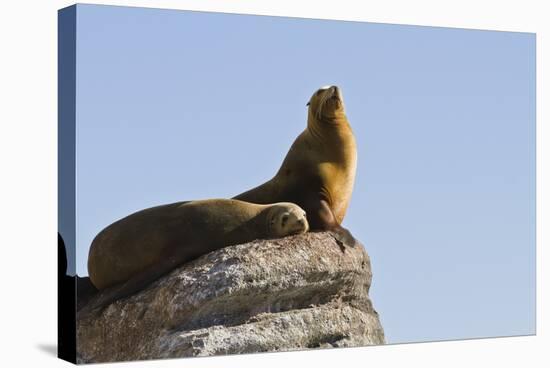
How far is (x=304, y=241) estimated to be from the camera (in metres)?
13.6

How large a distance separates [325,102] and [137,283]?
3040 mm

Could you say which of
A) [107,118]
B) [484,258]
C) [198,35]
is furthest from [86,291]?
[484,258]

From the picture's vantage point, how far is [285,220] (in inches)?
532

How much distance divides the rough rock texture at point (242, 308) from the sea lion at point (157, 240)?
12 cm

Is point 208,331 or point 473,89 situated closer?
point 208,331

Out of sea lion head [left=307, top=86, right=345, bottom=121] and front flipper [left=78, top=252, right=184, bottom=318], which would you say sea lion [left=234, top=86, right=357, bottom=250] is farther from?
front flipper [left=78, top=252, right=184, bottom=318]

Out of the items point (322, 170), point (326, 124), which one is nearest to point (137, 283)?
point (322, 170)

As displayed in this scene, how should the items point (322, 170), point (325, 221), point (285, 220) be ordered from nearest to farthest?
point (285, 220)
point (325, 221)
point (322, 170)

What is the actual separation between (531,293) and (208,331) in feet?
15.4

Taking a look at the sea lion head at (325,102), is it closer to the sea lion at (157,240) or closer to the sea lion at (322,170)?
the sea lion at (322,170)

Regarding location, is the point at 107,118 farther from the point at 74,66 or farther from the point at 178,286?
the point at 178,286

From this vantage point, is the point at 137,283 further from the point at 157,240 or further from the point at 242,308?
the point at 242,308

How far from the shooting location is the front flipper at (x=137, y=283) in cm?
1295

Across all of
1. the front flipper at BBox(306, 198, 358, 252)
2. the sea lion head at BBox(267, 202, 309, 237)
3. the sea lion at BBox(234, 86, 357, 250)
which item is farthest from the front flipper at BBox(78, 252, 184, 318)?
the front flipper at BBox(306, 198, 358, 252)
